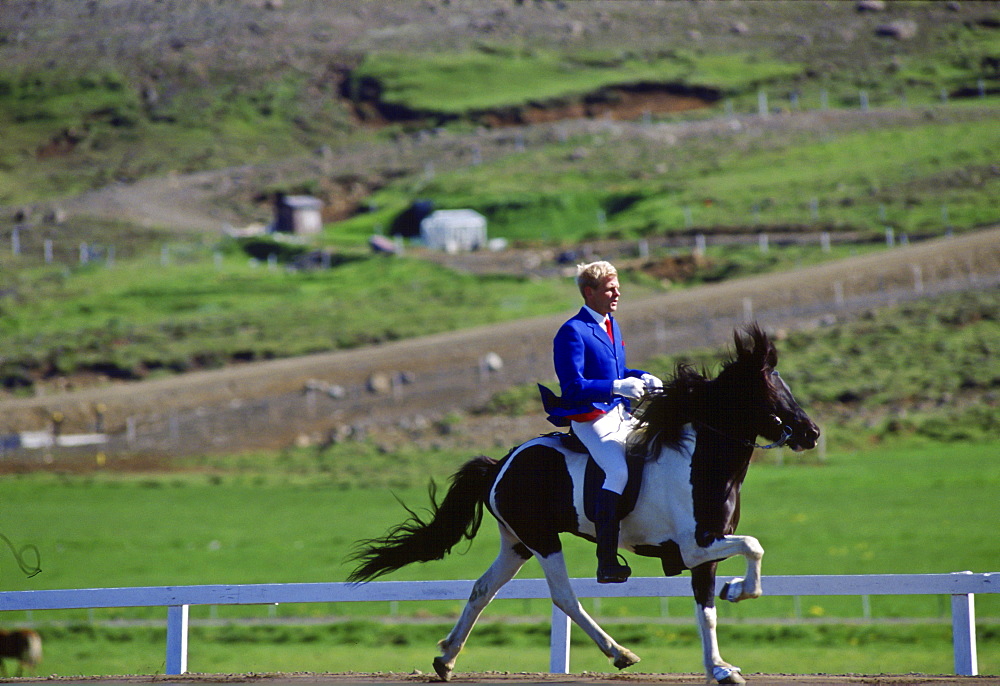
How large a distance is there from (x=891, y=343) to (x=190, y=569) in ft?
106

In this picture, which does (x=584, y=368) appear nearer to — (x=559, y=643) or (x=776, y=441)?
(x=776, y=441)

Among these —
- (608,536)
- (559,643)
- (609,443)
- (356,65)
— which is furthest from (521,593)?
(356,65)

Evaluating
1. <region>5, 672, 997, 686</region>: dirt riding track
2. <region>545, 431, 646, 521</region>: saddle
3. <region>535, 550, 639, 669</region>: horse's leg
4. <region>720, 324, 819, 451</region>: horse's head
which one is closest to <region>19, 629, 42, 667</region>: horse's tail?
<region>5, 672, 997, 686</region>: dirt riding track

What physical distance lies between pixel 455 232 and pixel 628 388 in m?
68.7

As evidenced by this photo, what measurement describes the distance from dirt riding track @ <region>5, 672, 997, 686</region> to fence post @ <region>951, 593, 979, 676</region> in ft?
0.73

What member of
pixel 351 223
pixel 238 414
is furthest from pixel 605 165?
pixel 238 414

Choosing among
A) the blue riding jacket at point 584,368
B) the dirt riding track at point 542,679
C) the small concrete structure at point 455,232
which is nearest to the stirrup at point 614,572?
the dirt riding track at point 542,679

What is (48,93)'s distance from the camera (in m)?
99.8

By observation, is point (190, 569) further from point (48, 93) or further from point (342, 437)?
point (48, 93)

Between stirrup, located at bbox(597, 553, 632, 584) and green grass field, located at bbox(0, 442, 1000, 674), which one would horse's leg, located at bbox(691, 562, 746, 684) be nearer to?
stirrup, located at bbox(597, 553, 632, 584)

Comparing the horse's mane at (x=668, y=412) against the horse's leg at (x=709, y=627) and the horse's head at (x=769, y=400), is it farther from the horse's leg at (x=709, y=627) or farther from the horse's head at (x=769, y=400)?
the horse's leg at (x=709, y=627)

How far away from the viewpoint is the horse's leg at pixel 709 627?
28.1ft

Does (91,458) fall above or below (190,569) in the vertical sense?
below

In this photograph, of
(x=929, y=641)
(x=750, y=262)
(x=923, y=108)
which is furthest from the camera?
(x=923, y=108)
